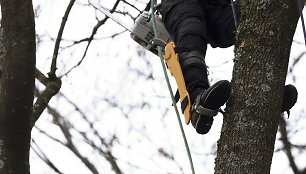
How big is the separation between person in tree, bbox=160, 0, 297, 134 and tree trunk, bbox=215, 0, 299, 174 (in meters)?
0.11

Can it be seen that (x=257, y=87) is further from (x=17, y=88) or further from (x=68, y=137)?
(x=68, y=137)

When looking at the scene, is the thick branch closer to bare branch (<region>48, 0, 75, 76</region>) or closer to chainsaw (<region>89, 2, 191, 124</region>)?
bare branch (<region>48, 0, 75, 76</region>)

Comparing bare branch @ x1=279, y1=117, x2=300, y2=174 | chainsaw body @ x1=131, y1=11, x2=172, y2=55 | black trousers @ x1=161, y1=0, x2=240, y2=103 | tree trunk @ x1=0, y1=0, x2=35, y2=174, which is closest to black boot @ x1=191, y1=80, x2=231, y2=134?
black trousers @ x1=161, y1=0, x2=240, y2=103

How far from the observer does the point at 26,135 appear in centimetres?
216

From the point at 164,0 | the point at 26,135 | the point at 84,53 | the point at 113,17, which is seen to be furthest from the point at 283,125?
the point at 26,135

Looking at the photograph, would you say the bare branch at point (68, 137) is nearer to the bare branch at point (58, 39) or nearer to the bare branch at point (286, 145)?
the bare branch at point (286, 145)

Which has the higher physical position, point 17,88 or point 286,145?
point 286,145

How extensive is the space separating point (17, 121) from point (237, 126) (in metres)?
0.91

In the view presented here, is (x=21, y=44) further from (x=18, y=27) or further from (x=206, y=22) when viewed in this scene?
(x=206, y=22)

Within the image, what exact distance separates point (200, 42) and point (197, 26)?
7cm

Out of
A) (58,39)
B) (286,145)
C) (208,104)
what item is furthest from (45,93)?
(286,145)

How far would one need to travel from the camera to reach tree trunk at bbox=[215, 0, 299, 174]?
168 cm

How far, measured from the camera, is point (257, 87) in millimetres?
1739

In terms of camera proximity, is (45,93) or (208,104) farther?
(45,93)
